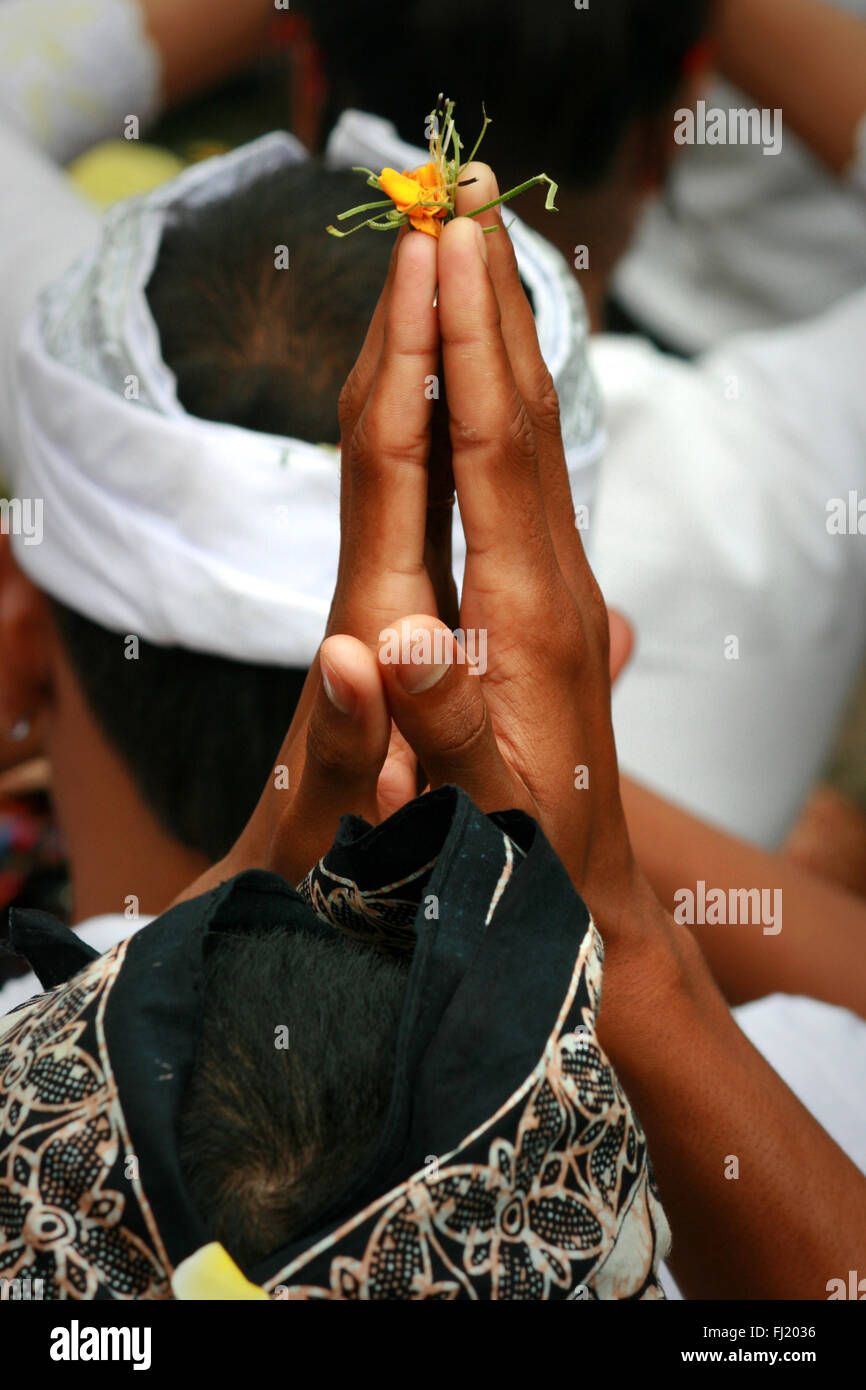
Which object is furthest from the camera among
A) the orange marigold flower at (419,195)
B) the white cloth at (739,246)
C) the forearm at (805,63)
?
the white cloth at (739,246)

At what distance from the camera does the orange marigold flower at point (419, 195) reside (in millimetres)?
490

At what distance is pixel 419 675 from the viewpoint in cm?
45

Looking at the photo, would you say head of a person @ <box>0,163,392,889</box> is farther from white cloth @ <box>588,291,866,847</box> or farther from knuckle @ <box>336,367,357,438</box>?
white cloth @ <box>588,291,866,847</box>

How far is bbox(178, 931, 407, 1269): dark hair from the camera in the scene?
1.30 ft

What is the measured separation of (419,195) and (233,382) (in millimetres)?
299

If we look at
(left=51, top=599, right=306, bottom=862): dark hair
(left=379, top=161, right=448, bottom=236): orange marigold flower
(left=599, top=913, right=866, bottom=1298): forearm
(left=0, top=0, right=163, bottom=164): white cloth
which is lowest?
(left=599, top=913, right=866, bottom=1298): forearm

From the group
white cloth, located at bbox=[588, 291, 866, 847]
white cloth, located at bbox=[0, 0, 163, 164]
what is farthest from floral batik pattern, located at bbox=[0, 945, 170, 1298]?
white cloth, located at bbox=[0, 0, 163, 164]

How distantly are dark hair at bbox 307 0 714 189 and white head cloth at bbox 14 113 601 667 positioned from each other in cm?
57

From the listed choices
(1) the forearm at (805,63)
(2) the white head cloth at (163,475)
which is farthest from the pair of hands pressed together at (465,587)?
(1) the forearm at (805,63)

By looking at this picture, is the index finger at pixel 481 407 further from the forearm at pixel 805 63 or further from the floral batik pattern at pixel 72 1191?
the forearm at pixel 805 63

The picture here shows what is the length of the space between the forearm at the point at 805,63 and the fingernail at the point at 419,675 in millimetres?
1576

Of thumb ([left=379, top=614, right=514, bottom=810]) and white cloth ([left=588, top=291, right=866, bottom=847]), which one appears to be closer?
thumb ([left=379, top=614, right=514, bottom=810])

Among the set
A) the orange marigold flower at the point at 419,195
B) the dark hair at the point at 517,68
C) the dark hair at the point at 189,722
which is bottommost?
the dark hair at the point at 189,722

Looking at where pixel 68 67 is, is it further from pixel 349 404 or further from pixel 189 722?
pixel 349 404
